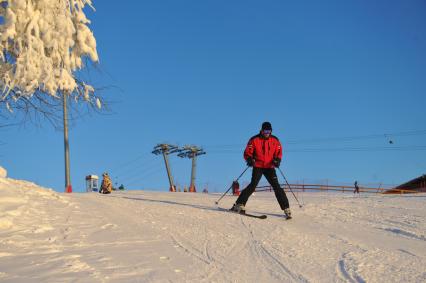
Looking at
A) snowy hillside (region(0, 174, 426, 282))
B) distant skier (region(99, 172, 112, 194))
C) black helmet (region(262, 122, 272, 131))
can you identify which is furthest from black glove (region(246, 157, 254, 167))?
distant skier (region(99, 172, 112, 194))

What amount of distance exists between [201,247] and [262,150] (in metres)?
3.95

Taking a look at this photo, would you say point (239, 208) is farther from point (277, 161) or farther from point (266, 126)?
point (266, 126)

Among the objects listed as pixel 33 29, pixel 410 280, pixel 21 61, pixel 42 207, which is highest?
pixel 33 29

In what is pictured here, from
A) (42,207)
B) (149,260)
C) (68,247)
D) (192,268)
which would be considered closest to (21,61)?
(42,207)

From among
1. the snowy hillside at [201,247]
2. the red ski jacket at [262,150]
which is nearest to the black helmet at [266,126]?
A: the red ski jacket at [262,150]

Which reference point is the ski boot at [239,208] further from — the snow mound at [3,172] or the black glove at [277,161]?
the snow mound at [3,172]

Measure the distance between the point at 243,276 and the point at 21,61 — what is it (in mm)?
4989

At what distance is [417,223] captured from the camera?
7.17 meters

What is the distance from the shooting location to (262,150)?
879 centimetres

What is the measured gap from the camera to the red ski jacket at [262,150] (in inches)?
346

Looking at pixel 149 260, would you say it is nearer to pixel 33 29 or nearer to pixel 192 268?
pixel 192 268

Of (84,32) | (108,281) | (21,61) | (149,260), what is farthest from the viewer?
(84,32)

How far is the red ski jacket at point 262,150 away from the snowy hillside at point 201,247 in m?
1.23

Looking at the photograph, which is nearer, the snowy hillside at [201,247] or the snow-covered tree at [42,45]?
the snowy hillside at [201,247]
